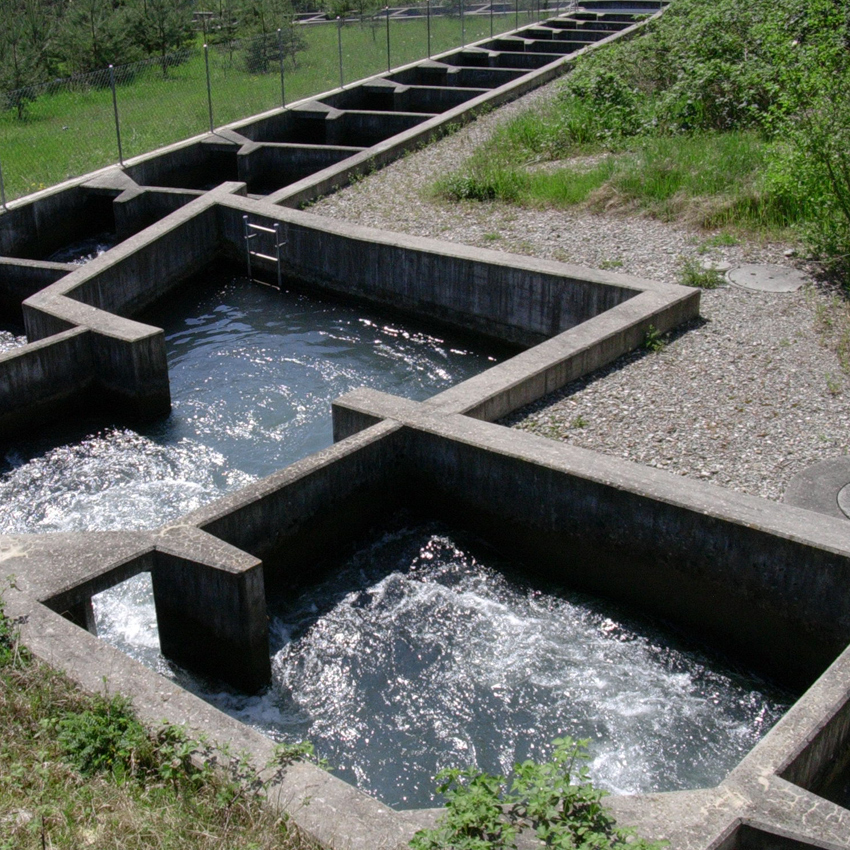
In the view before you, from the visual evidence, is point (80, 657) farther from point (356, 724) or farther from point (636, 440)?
point (636, 440)

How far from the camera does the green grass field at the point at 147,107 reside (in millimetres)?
18344

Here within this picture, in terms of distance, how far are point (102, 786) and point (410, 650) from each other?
10.3 ft

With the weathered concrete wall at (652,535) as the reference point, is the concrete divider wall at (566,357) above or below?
above

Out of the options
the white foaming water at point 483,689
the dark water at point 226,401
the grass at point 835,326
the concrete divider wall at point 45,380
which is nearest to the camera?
the white foaming water at point 483,689

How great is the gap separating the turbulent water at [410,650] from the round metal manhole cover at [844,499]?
5.02 ft

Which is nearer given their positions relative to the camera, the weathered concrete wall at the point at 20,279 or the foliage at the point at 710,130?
the foliage at the point at 710,130

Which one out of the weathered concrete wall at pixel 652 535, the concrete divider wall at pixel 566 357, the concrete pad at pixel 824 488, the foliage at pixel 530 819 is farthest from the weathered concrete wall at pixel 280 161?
the foliage at pixel 530 819

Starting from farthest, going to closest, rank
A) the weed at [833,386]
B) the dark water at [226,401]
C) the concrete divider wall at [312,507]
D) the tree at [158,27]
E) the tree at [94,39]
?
the tree at [158,27], the tree at [94,39], the dark water at [226,401], the weed at [833,386], the concrete divider wall at [312,507]

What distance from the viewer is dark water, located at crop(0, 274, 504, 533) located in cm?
994

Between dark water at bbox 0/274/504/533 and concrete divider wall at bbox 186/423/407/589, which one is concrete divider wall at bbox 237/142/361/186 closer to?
dark water at bbox 0/274/504/533

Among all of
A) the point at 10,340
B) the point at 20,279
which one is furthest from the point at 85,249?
the point at 10,340

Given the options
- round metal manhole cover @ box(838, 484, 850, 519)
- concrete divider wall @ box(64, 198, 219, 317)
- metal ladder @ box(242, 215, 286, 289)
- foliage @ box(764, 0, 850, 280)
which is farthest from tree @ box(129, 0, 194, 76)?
round metal manhole cover @ box(838, 484, 850, 519)

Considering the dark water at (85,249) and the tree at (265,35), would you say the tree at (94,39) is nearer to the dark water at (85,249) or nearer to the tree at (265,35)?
the tree at (265,35)

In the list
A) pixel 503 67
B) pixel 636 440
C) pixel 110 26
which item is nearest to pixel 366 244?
pixel 636 440
